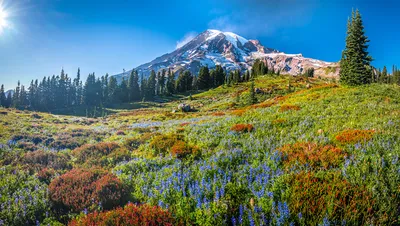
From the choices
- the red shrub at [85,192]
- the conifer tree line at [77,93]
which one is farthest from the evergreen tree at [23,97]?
the red shrub at [85,192]

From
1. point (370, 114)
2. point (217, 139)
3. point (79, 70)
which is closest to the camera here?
point (217, 139)

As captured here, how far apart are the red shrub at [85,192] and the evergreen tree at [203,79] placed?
11859 centimetres

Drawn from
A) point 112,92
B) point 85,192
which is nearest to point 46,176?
point 85,192

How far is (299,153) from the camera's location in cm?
669

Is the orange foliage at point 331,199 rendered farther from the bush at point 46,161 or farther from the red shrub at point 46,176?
the bush at point 46,161

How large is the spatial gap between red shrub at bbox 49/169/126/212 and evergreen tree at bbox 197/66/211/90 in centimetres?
11859

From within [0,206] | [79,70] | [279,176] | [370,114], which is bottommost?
[0,206]

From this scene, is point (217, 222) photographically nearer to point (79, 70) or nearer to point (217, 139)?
point (217, 139)

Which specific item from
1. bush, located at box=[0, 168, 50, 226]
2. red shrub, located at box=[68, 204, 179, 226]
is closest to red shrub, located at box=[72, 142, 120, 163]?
bush, located at box=[0, 168, 50, 226]

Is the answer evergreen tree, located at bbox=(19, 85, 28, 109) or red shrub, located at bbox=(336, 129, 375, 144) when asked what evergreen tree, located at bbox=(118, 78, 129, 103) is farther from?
red shrub, located at bbox=(336, 129, 375, 144)

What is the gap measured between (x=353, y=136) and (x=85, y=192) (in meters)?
9.32

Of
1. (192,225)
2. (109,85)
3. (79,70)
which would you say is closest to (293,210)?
(192,225)

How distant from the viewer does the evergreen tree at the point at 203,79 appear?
122 meters

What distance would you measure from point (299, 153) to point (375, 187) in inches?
93.6
